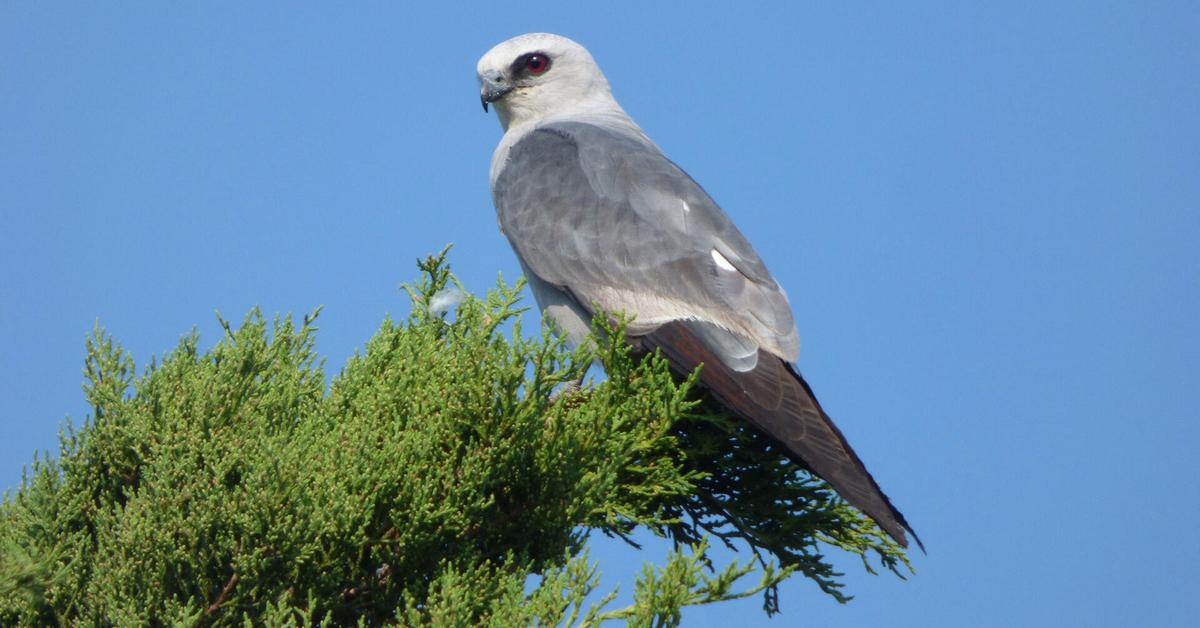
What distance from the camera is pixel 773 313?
159 inches

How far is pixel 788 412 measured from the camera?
3.62m

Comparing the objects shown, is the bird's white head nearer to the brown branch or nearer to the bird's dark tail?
the bird's dark tail

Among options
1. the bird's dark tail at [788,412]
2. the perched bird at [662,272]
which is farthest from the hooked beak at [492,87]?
the bird's dark tail at [788,412]

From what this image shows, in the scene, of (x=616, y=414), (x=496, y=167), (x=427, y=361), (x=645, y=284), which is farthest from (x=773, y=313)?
(x=496, y=167)

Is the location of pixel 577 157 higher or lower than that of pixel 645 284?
higher

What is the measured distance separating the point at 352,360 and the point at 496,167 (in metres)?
1.86

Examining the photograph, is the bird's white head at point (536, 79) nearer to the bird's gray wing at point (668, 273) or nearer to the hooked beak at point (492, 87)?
the hooked beak at point (492, 87)

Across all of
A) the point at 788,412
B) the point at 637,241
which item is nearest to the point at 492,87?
the point at 637,241

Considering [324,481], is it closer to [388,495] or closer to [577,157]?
[388,495]

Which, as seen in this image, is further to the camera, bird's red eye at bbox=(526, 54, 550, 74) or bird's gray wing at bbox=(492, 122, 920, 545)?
bird's red eye at bbox=(526, 54, 550, 74)

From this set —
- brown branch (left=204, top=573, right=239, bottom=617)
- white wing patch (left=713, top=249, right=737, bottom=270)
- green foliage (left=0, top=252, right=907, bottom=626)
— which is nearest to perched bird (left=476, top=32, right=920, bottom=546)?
white wing patch (left=713, top=249, right=737, bottom=270)

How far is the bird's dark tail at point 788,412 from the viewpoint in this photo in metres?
3.39

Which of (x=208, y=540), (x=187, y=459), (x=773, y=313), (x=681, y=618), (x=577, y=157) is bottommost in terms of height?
(x=681, y=618)

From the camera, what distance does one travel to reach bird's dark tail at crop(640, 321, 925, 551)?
3.39 m
